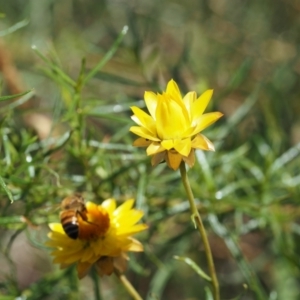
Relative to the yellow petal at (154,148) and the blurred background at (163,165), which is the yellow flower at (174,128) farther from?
the blurred background at (163,165)

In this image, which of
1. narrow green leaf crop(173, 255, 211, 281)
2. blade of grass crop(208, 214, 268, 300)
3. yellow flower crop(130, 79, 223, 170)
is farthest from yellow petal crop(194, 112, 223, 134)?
blade of grass crop(208, 214, 268, 300)

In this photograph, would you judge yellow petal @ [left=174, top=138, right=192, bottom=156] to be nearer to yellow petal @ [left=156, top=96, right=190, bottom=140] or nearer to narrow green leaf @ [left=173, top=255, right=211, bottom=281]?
yellow petal @ [left=156, top=96, right=190, bottom=140]

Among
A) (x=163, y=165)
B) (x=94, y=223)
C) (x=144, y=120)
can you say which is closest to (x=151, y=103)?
(x=144, y=120)

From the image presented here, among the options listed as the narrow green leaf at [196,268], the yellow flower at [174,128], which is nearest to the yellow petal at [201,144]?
the yellow flower at [174,128]

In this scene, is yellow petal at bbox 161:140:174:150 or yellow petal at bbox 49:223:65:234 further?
yellow petal at bbox 49:223:65:234

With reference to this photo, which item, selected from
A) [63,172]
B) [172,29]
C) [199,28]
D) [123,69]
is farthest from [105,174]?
[172,29]

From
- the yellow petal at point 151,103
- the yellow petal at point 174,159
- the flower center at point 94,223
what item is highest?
the yellow petal at point 151,103

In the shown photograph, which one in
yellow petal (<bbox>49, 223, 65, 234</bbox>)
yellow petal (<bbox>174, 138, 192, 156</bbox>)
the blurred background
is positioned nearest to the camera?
yellow petal (<bbox>174, 138, 192, 156</bbox>)
